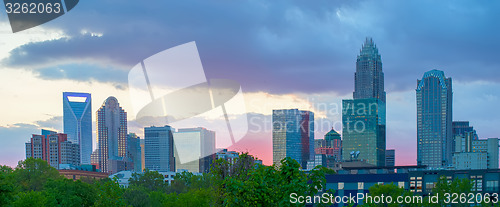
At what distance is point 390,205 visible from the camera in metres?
76.4

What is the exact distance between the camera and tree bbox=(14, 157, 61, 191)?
359 feet

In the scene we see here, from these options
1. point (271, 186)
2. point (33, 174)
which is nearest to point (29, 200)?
point (271, 186)

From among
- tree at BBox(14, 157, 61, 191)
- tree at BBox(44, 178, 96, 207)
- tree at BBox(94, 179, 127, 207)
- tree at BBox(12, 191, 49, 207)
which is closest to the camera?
tree at BBox(94, 179, 127, 207)

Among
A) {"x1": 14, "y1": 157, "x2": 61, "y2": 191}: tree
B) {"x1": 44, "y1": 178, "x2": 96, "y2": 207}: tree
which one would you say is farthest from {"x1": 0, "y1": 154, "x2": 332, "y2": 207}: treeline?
{"x1": 14, "y1": 157, "x2": 61, "y2": 191}: tree

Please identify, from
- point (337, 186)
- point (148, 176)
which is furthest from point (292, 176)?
point (148, 176)

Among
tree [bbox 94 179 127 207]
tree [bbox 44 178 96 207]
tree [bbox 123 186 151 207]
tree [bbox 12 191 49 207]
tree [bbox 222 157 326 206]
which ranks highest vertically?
tree [bbox 222 157 326 206]

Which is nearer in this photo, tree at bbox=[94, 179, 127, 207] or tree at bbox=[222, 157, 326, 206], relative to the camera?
tree at bbox=[222, 157, 326, 206]

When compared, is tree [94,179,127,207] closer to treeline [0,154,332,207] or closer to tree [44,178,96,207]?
treeline [0,154,332,207]

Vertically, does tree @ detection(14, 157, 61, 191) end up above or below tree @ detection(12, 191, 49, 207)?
below

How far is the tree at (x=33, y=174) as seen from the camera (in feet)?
359

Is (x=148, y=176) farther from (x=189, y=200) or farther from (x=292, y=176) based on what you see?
(x=292, y=176)

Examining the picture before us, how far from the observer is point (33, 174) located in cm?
11312

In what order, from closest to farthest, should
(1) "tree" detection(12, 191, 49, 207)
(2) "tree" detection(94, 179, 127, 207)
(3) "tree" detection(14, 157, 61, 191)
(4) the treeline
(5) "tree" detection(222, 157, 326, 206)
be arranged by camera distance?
(5) "tree" detection(222, 157, 326, 206) < (4) the treeline < (2) "tree" detection(94, 179, 127, 207) < (1) "tree" detection(12, 191, 49, 207) < (3) "tree" detection(14, 157, 61, 191)

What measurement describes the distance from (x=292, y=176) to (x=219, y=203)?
6408 millimetres
